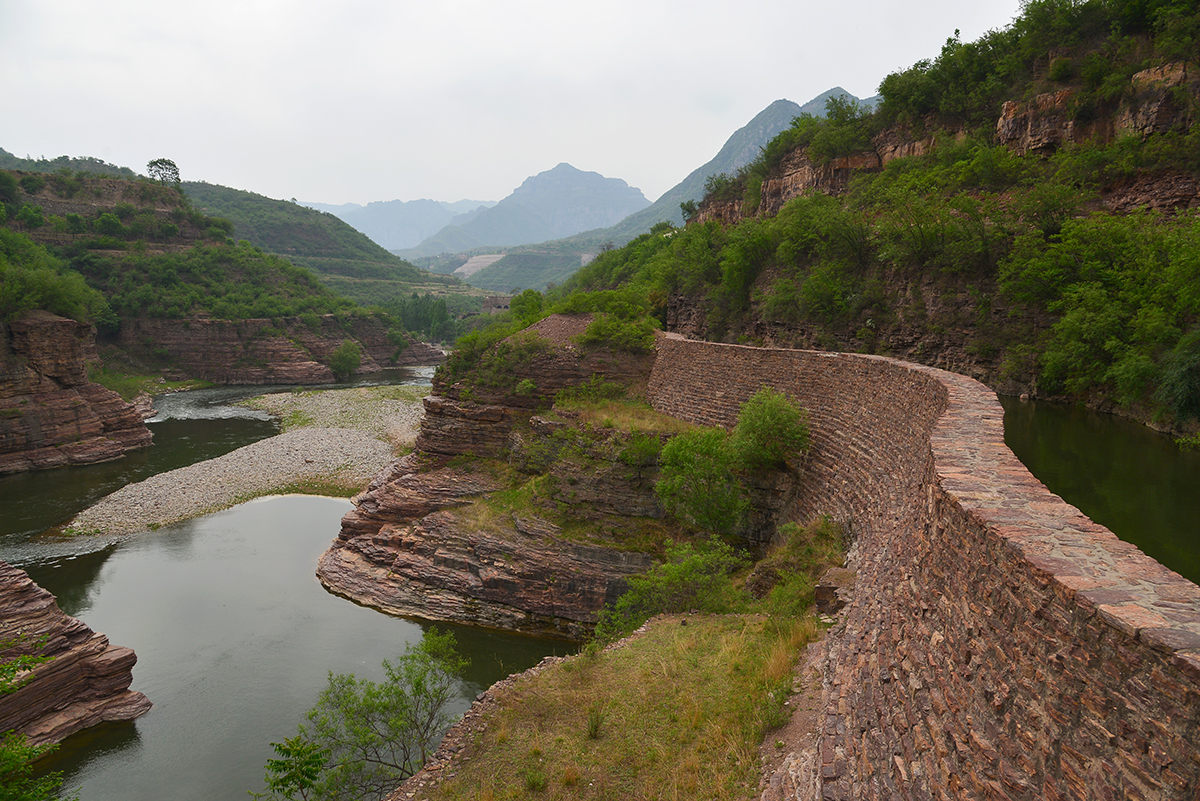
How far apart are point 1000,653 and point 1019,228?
19.1m

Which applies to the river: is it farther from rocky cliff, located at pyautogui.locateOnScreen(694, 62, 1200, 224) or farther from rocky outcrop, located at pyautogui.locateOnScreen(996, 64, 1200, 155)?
rocky outcrop, located at pyautogui.locateOnScreen(996, 64, 1200, 155)

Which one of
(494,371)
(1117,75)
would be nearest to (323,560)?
(494,371)

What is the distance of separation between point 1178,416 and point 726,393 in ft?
34.8

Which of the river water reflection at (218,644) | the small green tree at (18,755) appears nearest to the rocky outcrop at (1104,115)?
the river water reflection at (218,644)

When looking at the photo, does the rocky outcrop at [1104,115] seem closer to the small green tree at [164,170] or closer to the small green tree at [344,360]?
the small green tree at [344,360]

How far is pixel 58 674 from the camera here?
14.4 m

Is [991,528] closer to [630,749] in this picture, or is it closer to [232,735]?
[630,749]

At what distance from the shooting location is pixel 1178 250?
1339 cm

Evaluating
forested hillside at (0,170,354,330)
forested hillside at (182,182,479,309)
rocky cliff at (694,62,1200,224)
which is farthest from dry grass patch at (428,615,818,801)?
forested hillside at (182,182,479,309)

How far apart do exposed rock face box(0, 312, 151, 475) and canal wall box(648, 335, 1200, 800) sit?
43.1 metres

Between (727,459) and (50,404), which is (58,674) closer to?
(727,459)

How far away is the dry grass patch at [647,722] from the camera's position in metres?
8.41

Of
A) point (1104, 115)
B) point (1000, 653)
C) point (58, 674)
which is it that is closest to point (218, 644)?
point (58, 674)

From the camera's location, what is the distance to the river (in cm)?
1402
